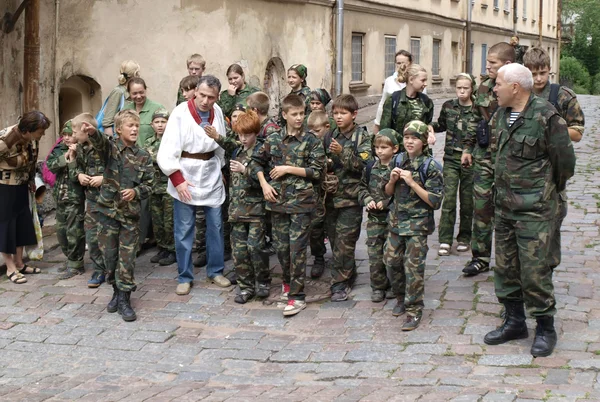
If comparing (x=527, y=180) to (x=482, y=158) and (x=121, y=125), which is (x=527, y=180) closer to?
(x=482, y=158)

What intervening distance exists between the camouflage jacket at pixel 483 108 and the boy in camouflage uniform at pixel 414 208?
1180 millimetres

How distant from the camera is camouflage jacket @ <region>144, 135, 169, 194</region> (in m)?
8.83

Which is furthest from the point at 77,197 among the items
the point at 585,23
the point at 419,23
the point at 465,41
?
the point at 585,23

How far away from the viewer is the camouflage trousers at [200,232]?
9.01m

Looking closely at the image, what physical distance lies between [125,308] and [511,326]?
319cm

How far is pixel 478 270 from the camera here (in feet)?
26.7

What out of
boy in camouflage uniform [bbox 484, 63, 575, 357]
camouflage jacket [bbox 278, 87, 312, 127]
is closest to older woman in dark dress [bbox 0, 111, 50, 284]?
camouflage jacket [bbox 278, 87, 312, 127]

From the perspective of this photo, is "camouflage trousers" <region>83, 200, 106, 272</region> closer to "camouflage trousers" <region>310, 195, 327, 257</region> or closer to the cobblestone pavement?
the cobblestone pavement

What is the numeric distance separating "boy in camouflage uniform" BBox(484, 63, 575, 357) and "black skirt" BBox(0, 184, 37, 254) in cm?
476

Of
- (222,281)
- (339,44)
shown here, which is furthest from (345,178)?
(339,44)

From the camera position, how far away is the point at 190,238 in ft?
26.9

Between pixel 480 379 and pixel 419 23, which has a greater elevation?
pixel 419 23

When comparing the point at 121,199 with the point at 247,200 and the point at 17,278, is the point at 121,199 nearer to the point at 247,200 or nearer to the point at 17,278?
the point at 247,200

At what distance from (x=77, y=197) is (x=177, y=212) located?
109 centimetres
